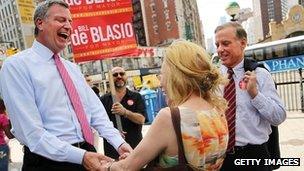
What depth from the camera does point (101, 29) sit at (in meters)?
4.27

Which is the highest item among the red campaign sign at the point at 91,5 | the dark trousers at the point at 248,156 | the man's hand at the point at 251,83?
the red campaign sign at the point at 91,5

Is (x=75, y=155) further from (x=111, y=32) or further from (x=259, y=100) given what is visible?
(x=111, y=32)

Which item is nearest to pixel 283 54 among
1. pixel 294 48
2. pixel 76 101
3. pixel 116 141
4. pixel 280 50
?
pixel 280 50

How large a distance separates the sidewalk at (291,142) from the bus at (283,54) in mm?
20691

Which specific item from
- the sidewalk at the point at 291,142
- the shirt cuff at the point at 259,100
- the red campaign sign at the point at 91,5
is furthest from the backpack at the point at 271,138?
the sidewalk at the point at 291,142

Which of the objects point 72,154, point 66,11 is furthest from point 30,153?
point 66,11

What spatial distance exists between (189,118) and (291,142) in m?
6.00

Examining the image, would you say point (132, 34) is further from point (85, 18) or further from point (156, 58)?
→ point (156, 58)

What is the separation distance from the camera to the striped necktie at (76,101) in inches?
101

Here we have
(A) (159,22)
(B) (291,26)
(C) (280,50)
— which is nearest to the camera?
(C) (280,50)

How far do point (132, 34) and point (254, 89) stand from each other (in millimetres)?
1982

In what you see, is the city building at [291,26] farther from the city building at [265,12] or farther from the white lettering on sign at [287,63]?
the city building at [265,12]

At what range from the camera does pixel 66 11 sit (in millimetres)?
2699

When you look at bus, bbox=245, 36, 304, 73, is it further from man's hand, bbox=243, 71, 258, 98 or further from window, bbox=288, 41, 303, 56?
man's hand, bbox=243, 71, 258, 98
